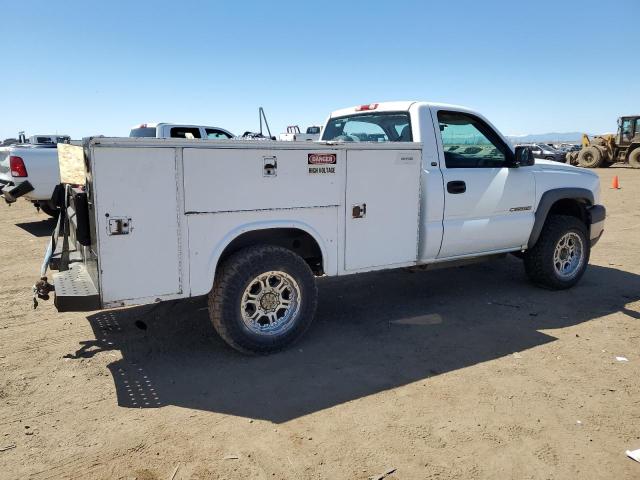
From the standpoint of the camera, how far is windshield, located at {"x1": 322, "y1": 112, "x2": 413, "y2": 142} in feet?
16.8

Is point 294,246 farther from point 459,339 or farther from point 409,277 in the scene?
point 409,277

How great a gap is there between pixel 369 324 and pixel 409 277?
191cm

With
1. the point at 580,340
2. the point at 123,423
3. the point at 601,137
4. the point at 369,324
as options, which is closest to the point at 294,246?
the point at 369,324

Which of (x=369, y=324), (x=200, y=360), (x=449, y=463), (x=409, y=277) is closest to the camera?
(x=449, y=463)

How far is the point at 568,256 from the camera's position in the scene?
6.16 meters

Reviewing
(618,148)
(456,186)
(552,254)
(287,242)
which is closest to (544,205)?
(552,254)

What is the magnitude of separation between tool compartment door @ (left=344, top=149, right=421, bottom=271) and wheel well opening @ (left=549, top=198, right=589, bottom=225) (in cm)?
237

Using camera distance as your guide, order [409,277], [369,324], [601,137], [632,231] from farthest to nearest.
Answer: [601,137] → [632,231] → [409,277] → [369,324]

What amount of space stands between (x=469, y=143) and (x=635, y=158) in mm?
27185

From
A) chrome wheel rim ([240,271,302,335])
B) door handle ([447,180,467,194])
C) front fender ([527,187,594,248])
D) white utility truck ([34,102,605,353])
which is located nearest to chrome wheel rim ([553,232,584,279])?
white utility truck ([34,102,605,353])

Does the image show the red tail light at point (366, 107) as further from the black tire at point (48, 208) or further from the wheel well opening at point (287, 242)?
the black tire at point (48, 208)

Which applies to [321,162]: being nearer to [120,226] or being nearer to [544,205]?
[120,226]

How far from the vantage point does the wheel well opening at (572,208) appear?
20.2 feet

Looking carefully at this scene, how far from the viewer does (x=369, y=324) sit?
5012 mm
